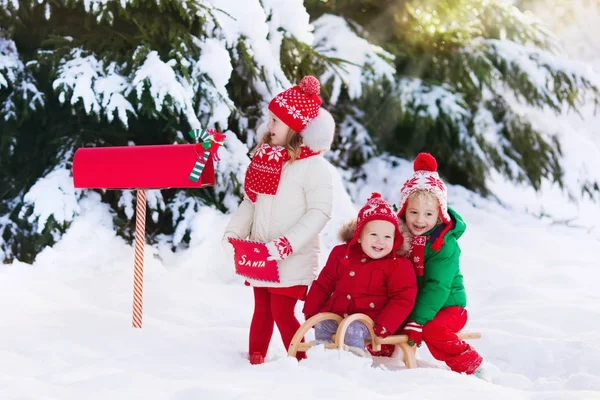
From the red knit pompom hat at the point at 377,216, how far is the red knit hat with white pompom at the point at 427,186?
17cm

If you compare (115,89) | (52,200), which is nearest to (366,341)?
(115,89)

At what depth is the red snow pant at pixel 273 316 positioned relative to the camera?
11.1ft

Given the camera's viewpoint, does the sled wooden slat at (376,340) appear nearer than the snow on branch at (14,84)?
Yes

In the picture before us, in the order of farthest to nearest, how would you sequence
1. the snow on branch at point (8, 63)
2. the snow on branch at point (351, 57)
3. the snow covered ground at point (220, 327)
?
the snow on branch at point (351, 57), the snow on branch at point (8, 63), the snow covered ground at point (220, 327)

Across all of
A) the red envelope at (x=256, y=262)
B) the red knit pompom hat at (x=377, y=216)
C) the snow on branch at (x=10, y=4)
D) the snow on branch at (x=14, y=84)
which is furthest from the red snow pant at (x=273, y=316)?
the snow on branch at (x=10, y=4)

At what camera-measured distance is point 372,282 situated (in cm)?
324

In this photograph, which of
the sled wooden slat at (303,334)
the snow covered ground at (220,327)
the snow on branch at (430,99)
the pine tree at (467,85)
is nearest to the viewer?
the snow covered ground at (220,327)

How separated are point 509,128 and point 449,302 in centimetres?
425

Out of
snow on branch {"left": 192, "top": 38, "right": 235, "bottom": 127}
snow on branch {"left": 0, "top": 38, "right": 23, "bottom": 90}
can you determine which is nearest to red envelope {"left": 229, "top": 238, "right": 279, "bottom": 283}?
snow on branch {"left": 192, "top": 38, "right": 235, "bottom": 127}

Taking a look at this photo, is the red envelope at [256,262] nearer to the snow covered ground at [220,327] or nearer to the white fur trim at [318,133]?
the snow covered ground at [220,327]

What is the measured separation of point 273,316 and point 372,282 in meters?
0.51

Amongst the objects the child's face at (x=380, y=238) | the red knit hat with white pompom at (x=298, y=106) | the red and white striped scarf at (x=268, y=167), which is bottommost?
the child's face at (x=380, y=238)

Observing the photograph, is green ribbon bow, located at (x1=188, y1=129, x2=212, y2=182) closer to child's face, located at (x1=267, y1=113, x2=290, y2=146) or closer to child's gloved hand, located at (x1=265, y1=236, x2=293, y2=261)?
child's face, located at (x1=267, y1=113, x2=290, y2=146)

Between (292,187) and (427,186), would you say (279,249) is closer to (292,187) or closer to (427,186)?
(292,187)
